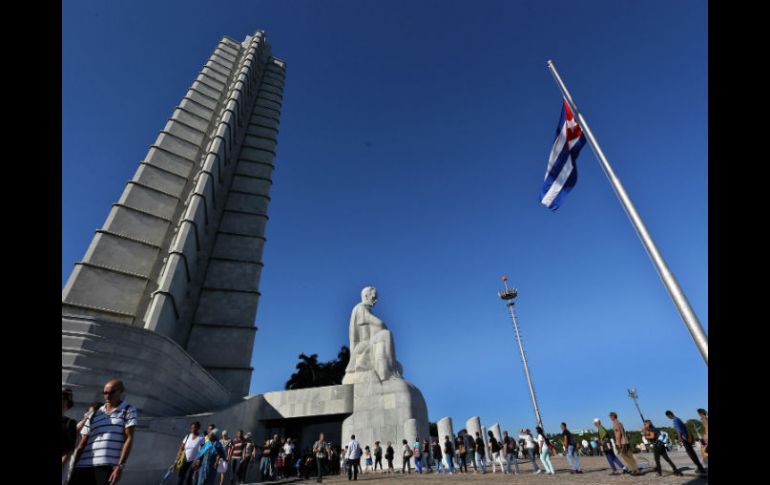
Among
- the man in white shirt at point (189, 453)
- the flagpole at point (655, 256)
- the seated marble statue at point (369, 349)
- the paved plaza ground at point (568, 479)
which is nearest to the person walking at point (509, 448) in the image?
the paved plaza ground at point (568, 479)

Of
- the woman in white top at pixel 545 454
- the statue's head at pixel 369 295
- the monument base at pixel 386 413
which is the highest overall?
the statue's head at pixel 369 295

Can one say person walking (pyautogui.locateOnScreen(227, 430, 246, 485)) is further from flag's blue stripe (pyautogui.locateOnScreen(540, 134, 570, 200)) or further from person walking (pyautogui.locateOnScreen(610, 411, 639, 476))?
flag's blue stripe (pyautogui.locateOnScreen(540, 134, 570, 200))

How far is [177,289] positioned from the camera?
64.2 ft

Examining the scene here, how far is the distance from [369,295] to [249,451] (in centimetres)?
874

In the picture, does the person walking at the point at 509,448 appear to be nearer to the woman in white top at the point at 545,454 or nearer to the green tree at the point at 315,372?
the woman in white top at the point at 545,454

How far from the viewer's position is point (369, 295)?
17.7 meters

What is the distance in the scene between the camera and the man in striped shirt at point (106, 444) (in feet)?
10.3

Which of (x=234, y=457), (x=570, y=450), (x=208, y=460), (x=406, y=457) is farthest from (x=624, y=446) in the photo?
(x=234, y=457)

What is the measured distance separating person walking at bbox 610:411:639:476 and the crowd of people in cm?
2

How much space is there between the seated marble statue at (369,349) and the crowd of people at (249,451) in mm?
2699

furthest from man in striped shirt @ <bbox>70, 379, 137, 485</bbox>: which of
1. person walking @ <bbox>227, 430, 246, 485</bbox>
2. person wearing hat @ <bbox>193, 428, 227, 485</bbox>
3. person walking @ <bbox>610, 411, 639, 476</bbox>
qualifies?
person walking @ <bbox>610, 411, 639, 476</bbox>

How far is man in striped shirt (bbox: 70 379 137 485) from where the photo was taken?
3.13 m
